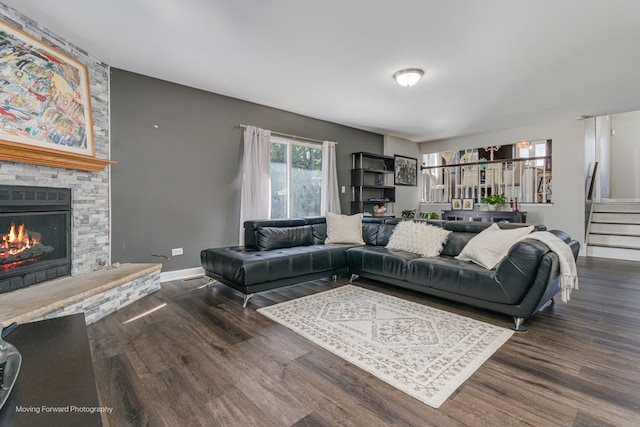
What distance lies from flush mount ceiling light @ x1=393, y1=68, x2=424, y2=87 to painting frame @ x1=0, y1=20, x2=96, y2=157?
11.1 feet

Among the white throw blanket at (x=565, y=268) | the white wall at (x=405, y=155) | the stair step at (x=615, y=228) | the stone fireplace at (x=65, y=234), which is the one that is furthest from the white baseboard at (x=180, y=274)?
the stair step at (x=615, y=228)

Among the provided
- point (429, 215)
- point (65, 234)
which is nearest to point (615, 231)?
point (429, 215)

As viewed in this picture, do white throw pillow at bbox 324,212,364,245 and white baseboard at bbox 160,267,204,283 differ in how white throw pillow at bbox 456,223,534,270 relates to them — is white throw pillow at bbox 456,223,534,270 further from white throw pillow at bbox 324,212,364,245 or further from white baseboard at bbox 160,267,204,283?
white baseboard at bbox 160,267,204,283

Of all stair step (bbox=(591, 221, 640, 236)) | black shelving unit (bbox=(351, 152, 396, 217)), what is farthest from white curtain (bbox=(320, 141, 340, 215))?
stair step (bbox=(591, 221, 640, 236))

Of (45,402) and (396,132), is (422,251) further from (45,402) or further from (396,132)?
(396,132)

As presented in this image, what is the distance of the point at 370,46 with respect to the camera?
3.05 metres

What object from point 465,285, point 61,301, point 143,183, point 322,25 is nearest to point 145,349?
point 61,301

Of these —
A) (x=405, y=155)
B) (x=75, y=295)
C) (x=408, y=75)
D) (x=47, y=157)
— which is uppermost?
(x=408, y=75)

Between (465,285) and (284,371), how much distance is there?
1.84 meters

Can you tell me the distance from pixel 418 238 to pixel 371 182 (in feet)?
10.7

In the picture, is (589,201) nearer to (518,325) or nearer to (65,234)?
(518,325)

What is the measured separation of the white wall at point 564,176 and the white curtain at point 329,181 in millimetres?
4009

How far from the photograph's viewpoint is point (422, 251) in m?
3.60

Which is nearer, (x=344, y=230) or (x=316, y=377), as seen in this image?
(x=316, y=377)
